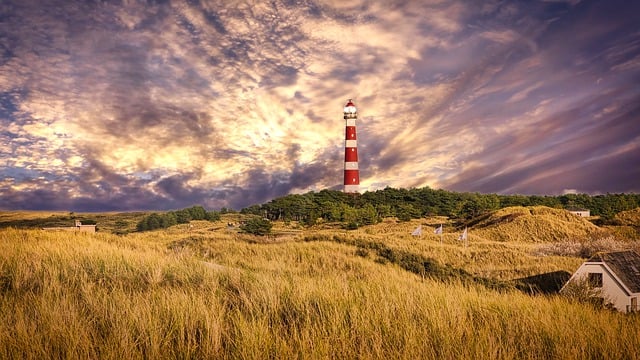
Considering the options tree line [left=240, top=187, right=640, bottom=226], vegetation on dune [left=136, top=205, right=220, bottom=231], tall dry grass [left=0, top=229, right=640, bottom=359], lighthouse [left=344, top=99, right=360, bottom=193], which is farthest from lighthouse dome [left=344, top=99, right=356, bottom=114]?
tall dry grass [left=0, top=229, right=640, bottom=359]

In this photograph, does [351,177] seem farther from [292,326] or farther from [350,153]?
[292,326]

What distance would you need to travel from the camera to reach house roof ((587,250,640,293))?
15.0 metres

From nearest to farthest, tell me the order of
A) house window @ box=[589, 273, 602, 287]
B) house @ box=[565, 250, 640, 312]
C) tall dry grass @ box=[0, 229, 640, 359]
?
tall dry grass @ box=[0, 229, 640, 359] < house @ box=[565, 250, 640, 312] < house window @ box=[589, 273, 602, 287]

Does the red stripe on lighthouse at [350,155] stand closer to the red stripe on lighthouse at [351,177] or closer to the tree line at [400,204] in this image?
the red stripe on lighthouse at [351,177]

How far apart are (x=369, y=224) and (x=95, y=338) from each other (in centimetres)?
6300

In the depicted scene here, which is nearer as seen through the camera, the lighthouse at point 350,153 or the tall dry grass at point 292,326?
the tall dry grass at point 292,326

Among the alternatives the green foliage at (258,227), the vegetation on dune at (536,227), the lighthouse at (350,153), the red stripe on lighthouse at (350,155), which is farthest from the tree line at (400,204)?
the vegetation on dune at (536,227)

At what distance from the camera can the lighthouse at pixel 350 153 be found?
75.3 meters

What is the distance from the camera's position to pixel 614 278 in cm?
1484

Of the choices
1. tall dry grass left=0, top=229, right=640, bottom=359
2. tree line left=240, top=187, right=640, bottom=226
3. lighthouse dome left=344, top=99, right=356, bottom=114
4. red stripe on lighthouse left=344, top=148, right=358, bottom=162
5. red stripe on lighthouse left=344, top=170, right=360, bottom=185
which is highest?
lighthouse dome left=344, top=99, right=356, bottom=114

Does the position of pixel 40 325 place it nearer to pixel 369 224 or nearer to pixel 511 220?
pixel 511 220

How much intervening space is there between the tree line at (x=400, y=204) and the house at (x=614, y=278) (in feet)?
168

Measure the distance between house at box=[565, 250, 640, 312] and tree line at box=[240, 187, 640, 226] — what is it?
51.1m

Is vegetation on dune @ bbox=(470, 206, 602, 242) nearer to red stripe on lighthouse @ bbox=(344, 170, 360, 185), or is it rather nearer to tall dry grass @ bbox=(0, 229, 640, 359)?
red stripe on lighthouse @ bbox=(344, 170, 360, 185)
